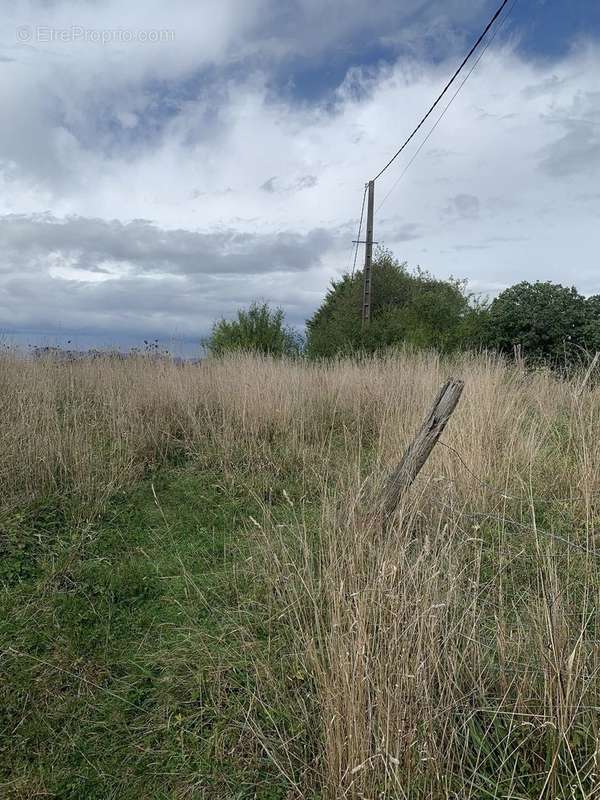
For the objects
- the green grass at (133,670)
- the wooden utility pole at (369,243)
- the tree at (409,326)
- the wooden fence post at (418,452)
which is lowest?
the green grass at (133,670)

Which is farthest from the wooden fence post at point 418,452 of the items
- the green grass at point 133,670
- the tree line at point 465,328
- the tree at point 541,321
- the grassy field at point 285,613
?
the tree at point 541,321

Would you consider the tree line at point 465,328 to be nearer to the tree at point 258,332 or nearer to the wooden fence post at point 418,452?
the tree at point 258,332

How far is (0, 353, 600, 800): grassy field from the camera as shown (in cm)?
176

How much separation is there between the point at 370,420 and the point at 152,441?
2.91m

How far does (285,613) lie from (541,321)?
12.3 meters

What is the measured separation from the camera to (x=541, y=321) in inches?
515

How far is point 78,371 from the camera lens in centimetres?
827

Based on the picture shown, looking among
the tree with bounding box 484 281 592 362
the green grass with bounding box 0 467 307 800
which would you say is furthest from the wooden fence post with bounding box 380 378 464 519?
the tree with bounding box 484 281 592 362

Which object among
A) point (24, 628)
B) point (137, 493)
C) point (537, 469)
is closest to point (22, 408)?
point (137, 493)

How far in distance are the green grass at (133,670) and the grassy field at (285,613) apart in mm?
11

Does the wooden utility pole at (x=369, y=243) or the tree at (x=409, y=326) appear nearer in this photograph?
the tree at (x=409, y=326)

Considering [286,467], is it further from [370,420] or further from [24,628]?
[24,628]

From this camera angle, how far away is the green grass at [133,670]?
6.73ft

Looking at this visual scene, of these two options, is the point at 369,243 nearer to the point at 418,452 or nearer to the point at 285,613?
the point at 418,452
